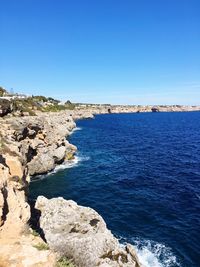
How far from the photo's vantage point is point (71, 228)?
1035 inches

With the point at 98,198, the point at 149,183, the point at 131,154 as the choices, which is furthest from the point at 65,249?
the point at 131,154

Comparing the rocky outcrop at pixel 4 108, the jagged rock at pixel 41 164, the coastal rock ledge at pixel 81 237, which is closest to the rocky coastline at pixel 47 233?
the coastal rock ledge at pixel 81 237

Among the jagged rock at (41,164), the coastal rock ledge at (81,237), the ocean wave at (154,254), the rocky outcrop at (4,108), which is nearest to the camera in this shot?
the coastal rock ledge at (81,237)

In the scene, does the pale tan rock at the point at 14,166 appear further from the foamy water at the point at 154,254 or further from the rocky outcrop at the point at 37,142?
the rocky outcrop at the point at 37,142

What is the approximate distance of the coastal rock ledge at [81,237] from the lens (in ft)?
74.6

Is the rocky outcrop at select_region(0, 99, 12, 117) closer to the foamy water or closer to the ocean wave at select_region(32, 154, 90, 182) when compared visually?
the ocean wave at select_region(32, 154, 90, 182)

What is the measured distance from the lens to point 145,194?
163 feet

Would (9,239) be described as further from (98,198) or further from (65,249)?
(98,198)

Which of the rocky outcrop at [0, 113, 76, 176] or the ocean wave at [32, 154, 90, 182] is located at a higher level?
the rocky outcrop at [0, 113, 76, 176]

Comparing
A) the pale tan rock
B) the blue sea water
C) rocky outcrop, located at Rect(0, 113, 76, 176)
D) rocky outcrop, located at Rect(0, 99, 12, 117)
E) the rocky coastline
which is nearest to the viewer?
the rocky coastline

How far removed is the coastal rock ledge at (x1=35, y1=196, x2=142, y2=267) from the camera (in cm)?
2273

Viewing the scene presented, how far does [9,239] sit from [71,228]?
8.92 meters

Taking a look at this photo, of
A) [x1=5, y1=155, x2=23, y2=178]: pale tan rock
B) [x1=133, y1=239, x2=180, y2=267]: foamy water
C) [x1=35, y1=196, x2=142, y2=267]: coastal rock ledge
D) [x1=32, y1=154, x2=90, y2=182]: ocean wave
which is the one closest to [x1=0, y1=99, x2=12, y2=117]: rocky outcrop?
[x1=32, y1=154, x2=90, y2=182]: ocean wave

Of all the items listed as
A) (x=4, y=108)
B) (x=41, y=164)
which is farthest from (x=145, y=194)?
(x=4, y=108)
